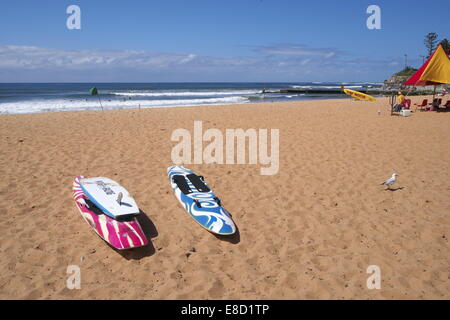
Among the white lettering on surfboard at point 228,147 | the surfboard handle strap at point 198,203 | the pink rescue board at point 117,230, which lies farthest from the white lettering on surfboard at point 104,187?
the white lettering on surfboard at point 228,147

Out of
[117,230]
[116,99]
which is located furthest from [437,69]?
[116,99]

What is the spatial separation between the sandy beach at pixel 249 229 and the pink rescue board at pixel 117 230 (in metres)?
0.14

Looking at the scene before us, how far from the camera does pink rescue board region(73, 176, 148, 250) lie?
Result: 3602mm

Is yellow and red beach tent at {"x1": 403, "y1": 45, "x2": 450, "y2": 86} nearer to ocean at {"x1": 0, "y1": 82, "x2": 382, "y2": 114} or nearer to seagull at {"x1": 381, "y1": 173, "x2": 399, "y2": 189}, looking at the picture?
seagull at {"x1": 381, "y1": 173, "x2": 399, "y2": 189}

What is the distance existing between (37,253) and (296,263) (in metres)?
3.32

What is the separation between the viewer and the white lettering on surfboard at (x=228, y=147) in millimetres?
7215

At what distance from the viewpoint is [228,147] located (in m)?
8.41

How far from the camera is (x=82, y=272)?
3.31 meters

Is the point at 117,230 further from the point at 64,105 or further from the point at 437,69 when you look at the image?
the point at 64,105

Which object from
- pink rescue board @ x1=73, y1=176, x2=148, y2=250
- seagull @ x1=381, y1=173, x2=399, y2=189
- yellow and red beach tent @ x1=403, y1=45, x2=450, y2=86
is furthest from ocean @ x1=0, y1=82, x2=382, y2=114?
seagull @ x1=381, y1=173, x2=399, y2=189

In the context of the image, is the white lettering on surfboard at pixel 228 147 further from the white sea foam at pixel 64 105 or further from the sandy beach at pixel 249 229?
the white sea foam at pixel 64 105

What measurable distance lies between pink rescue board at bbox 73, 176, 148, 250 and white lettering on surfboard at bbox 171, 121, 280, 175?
3106mm
